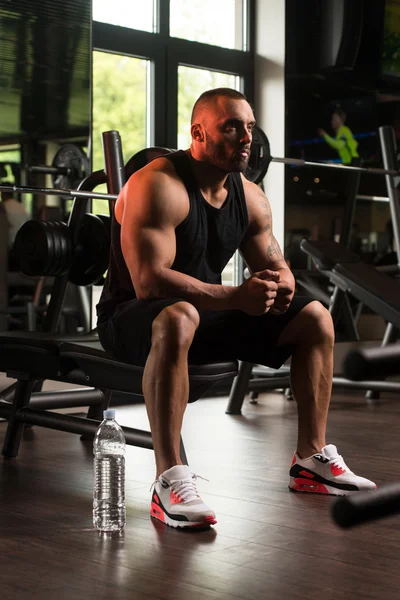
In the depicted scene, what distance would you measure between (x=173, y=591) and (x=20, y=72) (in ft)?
9.54


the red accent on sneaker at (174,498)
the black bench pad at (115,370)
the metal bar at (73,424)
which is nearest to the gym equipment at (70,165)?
the metal bar at (73,424)

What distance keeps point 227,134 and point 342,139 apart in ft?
10.9

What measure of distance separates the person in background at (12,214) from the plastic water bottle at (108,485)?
1799 millimetres

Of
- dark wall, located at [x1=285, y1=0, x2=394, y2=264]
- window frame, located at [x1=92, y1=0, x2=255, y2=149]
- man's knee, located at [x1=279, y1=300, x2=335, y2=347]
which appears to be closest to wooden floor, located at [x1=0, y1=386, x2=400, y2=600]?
man's knee, located at [x1=279, y1=300, x2=335, y2=347]

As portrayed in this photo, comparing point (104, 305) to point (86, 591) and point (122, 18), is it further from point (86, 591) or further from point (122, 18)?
point (122, 18)

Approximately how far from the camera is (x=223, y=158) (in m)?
2.38

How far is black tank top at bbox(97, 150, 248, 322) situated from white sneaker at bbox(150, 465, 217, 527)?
1.80ft

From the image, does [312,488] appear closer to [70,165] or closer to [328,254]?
[328,254]

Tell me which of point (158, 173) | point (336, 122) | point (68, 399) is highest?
point (336, 122)

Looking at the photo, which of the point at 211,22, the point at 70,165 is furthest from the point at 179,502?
the point at 211,22

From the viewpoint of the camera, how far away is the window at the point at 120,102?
4469mm

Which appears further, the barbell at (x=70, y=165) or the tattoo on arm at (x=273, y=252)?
the barbell at (x=70, y=165)

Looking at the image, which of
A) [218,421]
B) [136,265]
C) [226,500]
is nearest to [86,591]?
[226,500]

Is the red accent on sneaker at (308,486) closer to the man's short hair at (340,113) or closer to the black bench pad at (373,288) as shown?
the black bench pad at (373,288)
